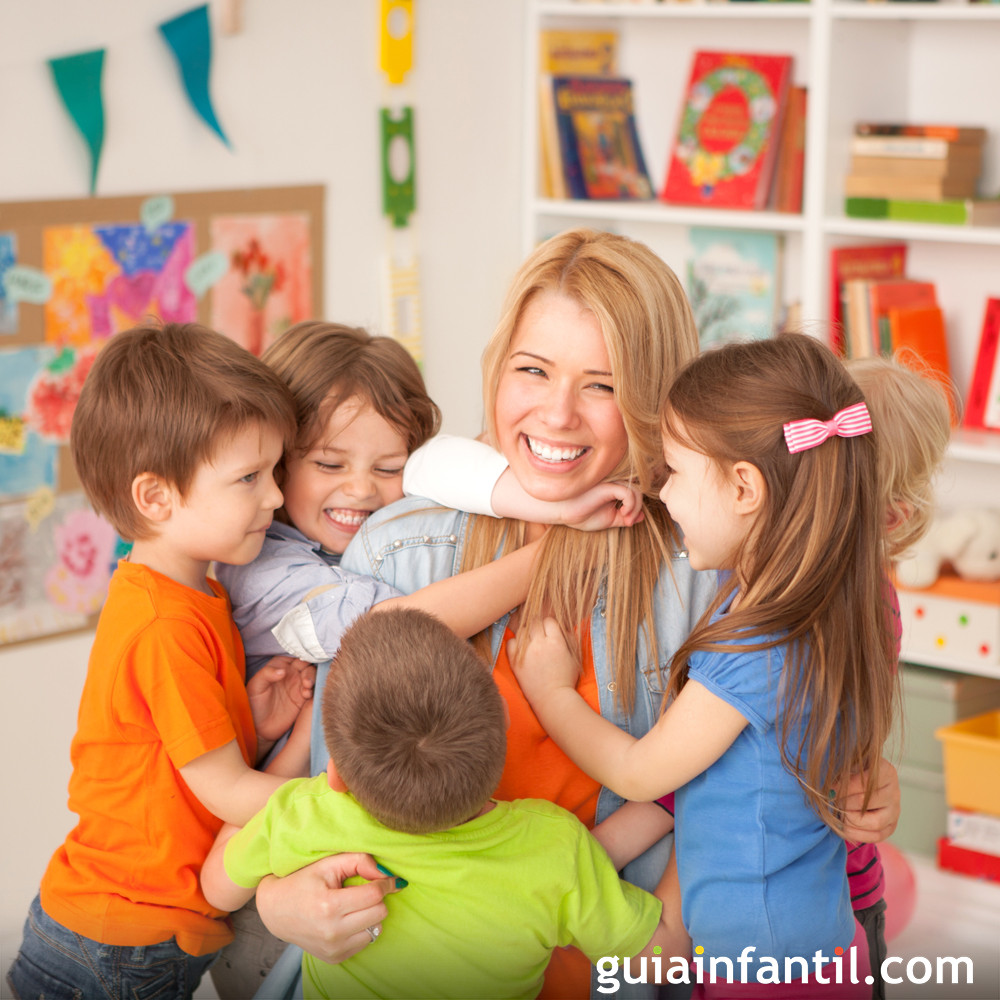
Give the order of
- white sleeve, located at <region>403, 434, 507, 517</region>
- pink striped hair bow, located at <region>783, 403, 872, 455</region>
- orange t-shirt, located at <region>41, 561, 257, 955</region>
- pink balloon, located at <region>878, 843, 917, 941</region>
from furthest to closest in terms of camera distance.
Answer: pink balloon, located at <region>878, 843, 917, 941</region>
white sleeve, located at <region>403, 434, 507, 517</region>
orange t-shirt, located at <region>41, 561, 257, 955</region>
pink striped hair bow, located at <region>783, 403, 872, 455</region>

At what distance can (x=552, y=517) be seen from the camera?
56.9 inches

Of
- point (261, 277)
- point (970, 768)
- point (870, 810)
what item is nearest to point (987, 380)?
point (970, 768)

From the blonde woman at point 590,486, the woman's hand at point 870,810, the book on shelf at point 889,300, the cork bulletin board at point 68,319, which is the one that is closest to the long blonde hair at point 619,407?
the blonde woman at point 590,486

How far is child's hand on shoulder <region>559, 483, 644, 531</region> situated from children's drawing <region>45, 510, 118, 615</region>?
1660 mm

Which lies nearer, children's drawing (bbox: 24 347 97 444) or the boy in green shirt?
the boy in green shirt

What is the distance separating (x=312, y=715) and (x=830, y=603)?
0.64 m

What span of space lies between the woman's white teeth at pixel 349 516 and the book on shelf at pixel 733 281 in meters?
2.07

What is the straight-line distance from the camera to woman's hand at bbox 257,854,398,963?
3.91 feet

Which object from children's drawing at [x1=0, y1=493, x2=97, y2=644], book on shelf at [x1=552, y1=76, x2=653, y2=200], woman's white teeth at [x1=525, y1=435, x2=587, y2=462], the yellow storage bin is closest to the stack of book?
book on shelf at [x1=552, y1=76, x2=653, y2=200]

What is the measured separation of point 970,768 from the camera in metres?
2.98

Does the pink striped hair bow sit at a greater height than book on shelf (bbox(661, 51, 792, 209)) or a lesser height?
lesser

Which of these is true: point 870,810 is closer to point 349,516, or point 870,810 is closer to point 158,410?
point 349,516

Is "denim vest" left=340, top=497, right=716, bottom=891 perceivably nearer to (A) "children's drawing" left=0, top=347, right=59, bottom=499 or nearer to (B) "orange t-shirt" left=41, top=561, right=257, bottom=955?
(B) "orange t-shirt" left=41, top=561, right=257, bottom=955

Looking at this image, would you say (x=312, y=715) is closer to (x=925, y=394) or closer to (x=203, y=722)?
(x=203, y=722)
